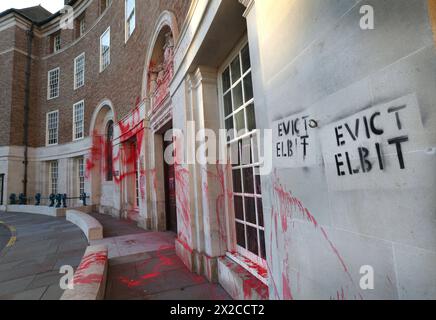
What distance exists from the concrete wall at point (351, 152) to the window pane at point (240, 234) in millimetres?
1298

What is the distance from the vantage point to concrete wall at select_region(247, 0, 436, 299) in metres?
1.05

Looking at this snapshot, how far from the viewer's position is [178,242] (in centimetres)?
482

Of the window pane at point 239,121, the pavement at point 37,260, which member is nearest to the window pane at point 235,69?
the window pane at point 239,121

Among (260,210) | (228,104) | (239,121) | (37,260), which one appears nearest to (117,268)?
(37,260)

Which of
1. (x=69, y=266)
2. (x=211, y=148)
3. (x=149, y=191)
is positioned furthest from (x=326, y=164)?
(x=149, y=191)

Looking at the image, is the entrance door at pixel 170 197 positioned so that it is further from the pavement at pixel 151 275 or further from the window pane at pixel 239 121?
the window pane at pixel 239 121

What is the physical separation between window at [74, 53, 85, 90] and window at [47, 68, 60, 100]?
9.46ft

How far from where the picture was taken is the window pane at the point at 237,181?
3.52 m

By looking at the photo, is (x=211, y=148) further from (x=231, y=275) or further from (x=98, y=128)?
(x=98, y=128)

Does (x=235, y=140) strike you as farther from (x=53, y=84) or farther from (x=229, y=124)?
(x=53, y=84)

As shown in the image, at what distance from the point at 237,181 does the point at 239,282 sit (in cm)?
139

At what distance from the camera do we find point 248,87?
Answer: 125 inches

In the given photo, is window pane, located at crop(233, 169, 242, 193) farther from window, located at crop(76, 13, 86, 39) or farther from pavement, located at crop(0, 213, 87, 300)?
window, located at crop(76, 13, 86, 39)
